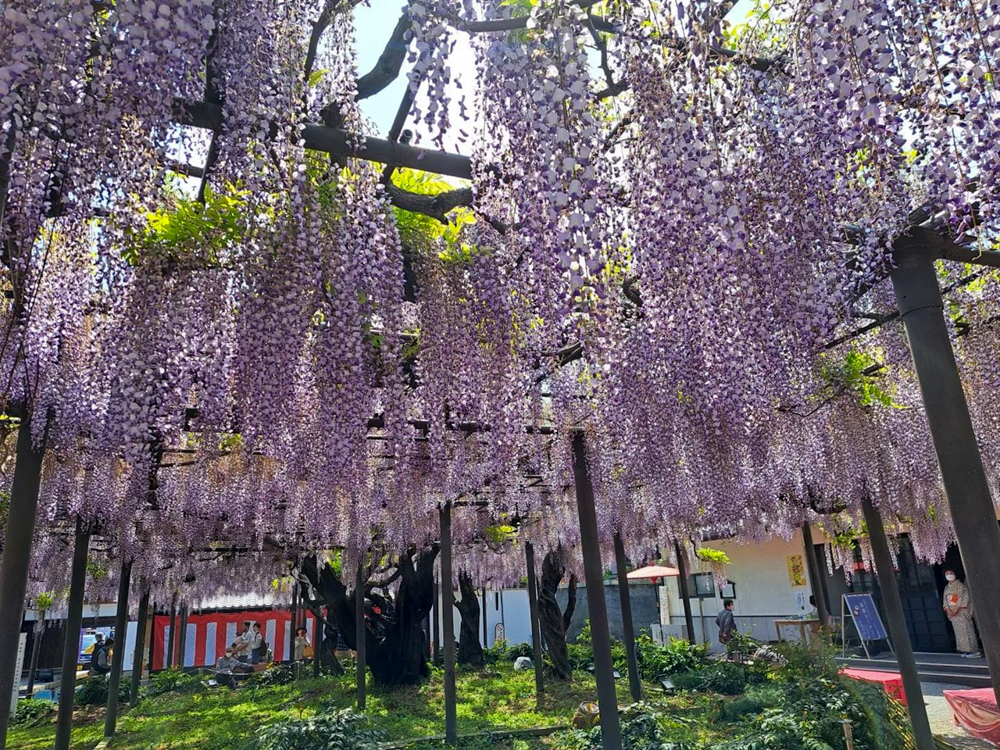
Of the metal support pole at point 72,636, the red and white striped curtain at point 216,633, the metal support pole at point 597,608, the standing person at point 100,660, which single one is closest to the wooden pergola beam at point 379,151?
the metal support pole at point 597,608

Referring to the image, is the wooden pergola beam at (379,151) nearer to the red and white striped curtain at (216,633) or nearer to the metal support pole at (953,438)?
the metal support pole at (953,438)

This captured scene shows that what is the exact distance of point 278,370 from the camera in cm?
421

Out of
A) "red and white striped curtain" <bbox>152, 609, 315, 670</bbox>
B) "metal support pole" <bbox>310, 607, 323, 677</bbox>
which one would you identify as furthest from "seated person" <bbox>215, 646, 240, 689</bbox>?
"red and white striped curtain" <bbox>152, 609, 315, 670</bbox>

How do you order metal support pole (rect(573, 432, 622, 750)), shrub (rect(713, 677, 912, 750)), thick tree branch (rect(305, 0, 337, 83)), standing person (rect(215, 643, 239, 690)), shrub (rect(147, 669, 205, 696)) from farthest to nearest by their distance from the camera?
standing person (rect(215, 643, 239, 690)), shrub (rect(147, 669, 205, 696)), shrub (rect(713, 677, 912, 750)), metal support pole (rect(573, 432, 622, 750)), thick tree branch (rect(305, 0, 337, 83))

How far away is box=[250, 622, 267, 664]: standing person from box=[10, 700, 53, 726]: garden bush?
460 centimetres

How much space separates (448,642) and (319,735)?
212cm

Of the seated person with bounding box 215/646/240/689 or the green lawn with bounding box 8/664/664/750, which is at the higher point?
the seated person with bounding box 215/646/240/689

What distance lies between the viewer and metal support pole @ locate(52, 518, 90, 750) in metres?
7.65

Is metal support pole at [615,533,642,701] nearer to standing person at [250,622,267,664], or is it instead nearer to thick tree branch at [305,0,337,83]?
thick tree branch at [305,0,337,83]

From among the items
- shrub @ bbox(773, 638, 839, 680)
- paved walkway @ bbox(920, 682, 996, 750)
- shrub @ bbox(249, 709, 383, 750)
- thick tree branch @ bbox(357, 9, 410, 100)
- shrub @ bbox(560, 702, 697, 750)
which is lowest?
paved walkway @ bbox(920, 682, 996, 750)

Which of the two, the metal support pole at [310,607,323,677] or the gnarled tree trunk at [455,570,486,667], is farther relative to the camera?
the gnarled tree trunk at [455,570,486,667]

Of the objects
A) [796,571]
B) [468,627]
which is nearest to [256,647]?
[468,627]

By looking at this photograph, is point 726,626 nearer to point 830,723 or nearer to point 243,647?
point 830,723

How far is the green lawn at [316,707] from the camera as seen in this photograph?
9.43m
